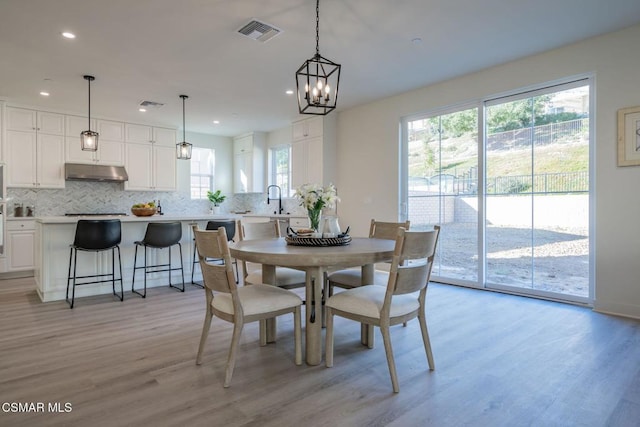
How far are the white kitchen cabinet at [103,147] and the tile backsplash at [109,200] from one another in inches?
17.8

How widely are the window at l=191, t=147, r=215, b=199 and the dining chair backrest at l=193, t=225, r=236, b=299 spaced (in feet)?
19.5

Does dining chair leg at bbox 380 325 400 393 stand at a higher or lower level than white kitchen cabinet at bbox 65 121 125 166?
lower

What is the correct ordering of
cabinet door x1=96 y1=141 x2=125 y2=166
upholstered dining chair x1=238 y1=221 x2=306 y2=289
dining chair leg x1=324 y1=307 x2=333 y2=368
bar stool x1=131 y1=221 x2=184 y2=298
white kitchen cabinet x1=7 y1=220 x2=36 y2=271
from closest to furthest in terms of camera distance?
1. dining chair leg x1=324 y1=307 x2=333 y2=368
2. upholstered dining chair x1=238 y1=221 x2=306 y2=289
3. bar stool x1=131 y1=221 x2=184 y2=298
4. white kitchen cabinet x1=7 y1=220 x2=36 y2=271
5. cabinet door x1=96 y1=141 x2=125 y2=166

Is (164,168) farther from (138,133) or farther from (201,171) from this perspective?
(201,171)

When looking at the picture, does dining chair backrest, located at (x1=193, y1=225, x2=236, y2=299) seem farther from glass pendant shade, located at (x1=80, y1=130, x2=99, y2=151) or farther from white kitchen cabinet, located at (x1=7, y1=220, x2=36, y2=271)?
white kitchen cabinet, located at (x1=7, y1=220, x2=36, y2=271)

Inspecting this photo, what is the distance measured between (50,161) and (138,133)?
148 centimetres

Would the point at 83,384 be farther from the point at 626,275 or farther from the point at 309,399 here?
the point at 626,275

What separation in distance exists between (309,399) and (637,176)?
359 cm

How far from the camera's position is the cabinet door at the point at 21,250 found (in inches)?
212

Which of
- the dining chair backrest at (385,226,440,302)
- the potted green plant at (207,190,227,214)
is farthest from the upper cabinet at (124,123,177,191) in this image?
the dining chair backrest at (385,226,440,302)

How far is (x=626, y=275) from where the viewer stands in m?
3.39

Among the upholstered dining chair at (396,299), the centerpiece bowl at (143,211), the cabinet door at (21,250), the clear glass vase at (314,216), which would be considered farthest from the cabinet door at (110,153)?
the upholstered dining chair at (396,299)

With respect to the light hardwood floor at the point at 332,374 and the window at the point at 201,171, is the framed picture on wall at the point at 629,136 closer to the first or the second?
the light hardwood floor at the point at 332,374

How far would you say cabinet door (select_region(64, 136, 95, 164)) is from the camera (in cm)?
601
